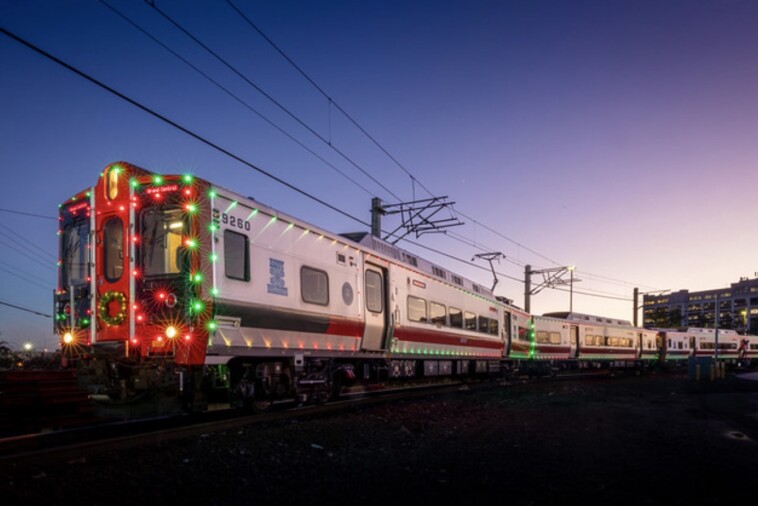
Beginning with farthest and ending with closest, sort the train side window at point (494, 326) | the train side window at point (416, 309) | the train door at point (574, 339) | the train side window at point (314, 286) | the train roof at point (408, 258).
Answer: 1. the train door at point (574, 339)
2. the train side window at point (494, 326)
3. the train side window at point (416, 309)
4. the train roof at point (408, 258)
5. the train side window at point (314, 286)

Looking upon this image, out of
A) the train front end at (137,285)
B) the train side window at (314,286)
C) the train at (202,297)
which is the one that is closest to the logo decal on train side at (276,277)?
the train at (202,297)

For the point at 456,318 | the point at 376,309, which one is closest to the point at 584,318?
the point at 456,318

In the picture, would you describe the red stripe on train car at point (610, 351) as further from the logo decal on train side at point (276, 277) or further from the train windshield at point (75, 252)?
the train windshield at point (75, 252)

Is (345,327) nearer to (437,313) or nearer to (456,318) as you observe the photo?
(437,313)

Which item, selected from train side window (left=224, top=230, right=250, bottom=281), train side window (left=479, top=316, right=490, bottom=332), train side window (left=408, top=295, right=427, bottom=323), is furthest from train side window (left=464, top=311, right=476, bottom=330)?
train side window (left=224, top=230, right=250, bottom=281)

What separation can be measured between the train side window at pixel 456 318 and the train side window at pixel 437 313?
2.30 ft

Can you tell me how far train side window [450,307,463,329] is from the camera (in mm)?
19398

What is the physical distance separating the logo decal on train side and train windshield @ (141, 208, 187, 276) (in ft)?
5.90

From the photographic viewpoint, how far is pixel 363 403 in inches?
501

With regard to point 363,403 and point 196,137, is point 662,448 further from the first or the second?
point 196,137

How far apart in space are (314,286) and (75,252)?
429 cm

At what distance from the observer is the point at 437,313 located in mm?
18125

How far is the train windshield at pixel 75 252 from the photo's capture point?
30.8 ft

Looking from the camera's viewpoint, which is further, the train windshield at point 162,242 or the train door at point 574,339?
the train door at point 574,339
